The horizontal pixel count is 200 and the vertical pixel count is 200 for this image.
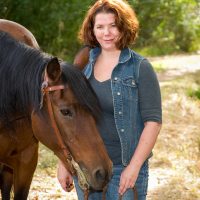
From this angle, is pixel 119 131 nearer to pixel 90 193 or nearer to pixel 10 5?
pixel 90 193

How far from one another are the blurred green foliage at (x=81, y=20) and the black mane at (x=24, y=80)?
797 cm

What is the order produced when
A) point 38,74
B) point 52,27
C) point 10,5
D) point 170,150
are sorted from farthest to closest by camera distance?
point 52,27 < point 10,5 < point 170,150 < point 38,74

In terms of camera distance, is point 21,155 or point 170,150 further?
point 170,150

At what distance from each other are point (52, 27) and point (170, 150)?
7244mm

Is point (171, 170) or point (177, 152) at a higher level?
point (177, 152)

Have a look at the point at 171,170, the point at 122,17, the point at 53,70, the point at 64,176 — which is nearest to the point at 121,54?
the point at 122,17

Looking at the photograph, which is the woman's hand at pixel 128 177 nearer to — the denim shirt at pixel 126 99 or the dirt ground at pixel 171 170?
the denim shirt at pixel 126 99

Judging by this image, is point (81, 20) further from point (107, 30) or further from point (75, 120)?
point (75, 120)

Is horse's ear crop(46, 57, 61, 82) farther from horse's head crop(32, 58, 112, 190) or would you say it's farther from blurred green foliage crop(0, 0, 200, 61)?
blurred green foliage crop(0, 0, 200, 61)

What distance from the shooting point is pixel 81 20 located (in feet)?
40.7

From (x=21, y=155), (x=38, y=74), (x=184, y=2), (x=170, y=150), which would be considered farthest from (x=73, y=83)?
(x=184, y=2)

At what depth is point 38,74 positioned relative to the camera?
2.51m

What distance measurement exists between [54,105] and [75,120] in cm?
15

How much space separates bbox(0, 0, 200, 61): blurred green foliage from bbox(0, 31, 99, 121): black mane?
7.97 m
